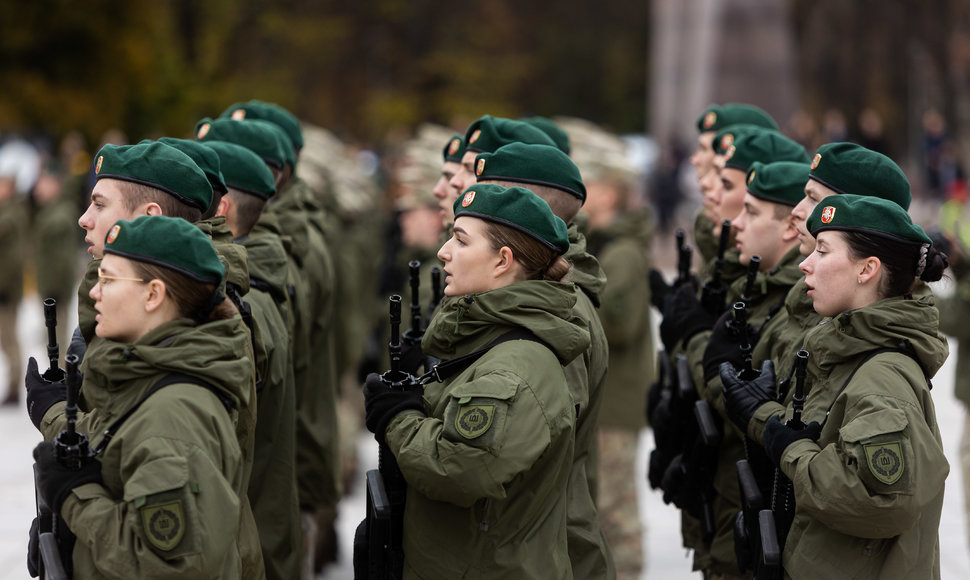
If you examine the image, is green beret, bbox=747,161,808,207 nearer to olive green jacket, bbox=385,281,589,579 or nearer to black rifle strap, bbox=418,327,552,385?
olive green jacket, bbox=385,281,589,579

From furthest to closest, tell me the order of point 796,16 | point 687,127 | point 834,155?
1. point 796,16
2. point 687,127
3. point 834,155

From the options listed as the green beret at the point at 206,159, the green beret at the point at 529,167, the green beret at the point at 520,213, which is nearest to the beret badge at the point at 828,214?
the green beret at the point at 520,213

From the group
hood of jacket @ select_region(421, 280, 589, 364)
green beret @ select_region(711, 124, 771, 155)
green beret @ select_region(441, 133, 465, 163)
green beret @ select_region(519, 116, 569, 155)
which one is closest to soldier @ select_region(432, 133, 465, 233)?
green beret @ select_region(441, 133, 465, 163)

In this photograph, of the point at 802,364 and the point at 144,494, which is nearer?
the point at 144,494

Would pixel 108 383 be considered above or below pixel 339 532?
above

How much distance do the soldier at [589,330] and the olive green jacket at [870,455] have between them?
705mm

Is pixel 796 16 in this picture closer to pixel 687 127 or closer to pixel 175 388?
pixel 687 127

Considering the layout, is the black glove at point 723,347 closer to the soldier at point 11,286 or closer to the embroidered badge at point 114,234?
the embroidered badge at point 114,234

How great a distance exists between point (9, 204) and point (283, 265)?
7.67m

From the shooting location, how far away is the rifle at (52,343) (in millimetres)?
3510

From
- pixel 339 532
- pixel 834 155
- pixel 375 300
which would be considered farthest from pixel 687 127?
pixel 834 155

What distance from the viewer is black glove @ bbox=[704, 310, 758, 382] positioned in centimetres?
444

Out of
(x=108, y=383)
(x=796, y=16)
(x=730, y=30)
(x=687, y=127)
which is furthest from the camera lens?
(x=796, y=16)

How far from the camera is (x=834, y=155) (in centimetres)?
442
